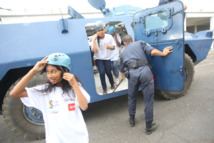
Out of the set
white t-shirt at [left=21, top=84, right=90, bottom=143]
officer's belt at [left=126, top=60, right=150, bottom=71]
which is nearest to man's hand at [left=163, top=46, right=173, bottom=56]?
officer's belt at [left=126, top=60, right=150, bottom=71]

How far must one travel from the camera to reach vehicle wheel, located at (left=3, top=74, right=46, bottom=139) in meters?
2.27

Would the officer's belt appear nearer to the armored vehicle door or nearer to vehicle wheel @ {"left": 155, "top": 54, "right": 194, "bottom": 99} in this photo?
the armored vehicle door

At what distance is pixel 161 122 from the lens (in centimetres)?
260

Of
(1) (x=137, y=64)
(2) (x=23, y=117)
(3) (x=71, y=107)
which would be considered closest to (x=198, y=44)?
(1) (x=137, y=64)

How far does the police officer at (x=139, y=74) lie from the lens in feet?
7.68

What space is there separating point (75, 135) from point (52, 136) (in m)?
0.20

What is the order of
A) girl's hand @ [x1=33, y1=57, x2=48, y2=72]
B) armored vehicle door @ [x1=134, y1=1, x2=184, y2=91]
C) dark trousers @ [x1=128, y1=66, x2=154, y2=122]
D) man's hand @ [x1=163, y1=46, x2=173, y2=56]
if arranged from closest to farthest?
1. girl's hand @ [x1=33, y1=57, x2=48, y2=72]
2. dark trousers @ [x1=128, y1=66, x2=154, y2=122]
3. armored vehicle door @ [x1=134, y1=1, x2=184, y2=91]
4. man's hand @ [x1=163, y1=46, x2=173, y2=56]

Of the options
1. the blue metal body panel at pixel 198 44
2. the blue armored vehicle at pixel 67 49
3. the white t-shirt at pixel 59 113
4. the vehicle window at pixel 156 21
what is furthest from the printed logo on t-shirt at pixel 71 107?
the blue metal body panel at pixel 198 44

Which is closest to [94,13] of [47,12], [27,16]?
[47,12]

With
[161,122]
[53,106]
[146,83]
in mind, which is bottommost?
[161,122]

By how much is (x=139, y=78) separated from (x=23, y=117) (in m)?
1.98

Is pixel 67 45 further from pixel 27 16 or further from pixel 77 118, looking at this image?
pixel 27 16

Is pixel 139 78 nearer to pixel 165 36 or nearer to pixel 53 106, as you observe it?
pixel 165 36

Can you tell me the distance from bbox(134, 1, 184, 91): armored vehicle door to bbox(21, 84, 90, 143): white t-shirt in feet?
6.55
